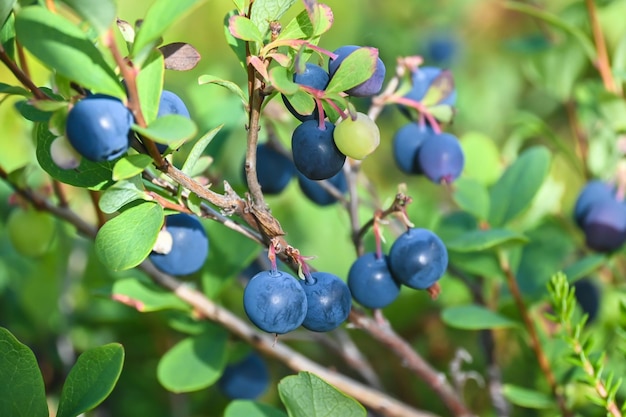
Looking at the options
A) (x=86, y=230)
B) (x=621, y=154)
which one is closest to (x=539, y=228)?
(x=621, y=154)

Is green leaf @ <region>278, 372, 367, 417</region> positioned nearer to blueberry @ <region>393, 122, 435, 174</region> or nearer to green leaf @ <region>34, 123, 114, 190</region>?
green leaf @ <region>34, 123, 114, 190</region>

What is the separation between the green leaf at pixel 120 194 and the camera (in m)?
0.66

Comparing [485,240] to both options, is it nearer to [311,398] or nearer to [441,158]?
[441,158]

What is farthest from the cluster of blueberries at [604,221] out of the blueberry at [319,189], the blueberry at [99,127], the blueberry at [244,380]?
the blueberry at [99,127]

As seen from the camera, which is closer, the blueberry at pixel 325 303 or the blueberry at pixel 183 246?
the blueberry at pixel 325 303

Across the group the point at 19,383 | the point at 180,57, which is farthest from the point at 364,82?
the point at 19,383

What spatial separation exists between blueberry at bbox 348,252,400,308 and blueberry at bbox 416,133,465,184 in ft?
0.59

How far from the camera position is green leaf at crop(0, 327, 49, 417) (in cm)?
67

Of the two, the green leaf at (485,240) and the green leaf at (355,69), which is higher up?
the green leaf at (355,69)

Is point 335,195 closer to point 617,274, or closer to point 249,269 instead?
point 249,269

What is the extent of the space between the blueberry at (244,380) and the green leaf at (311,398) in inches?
16.7

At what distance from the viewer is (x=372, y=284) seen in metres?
0.78

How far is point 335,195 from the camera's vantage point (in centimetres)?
97

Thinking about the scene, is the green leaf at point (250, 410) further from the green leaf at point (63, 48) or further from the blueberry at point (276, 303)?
the green leaf at point (63, 48)
